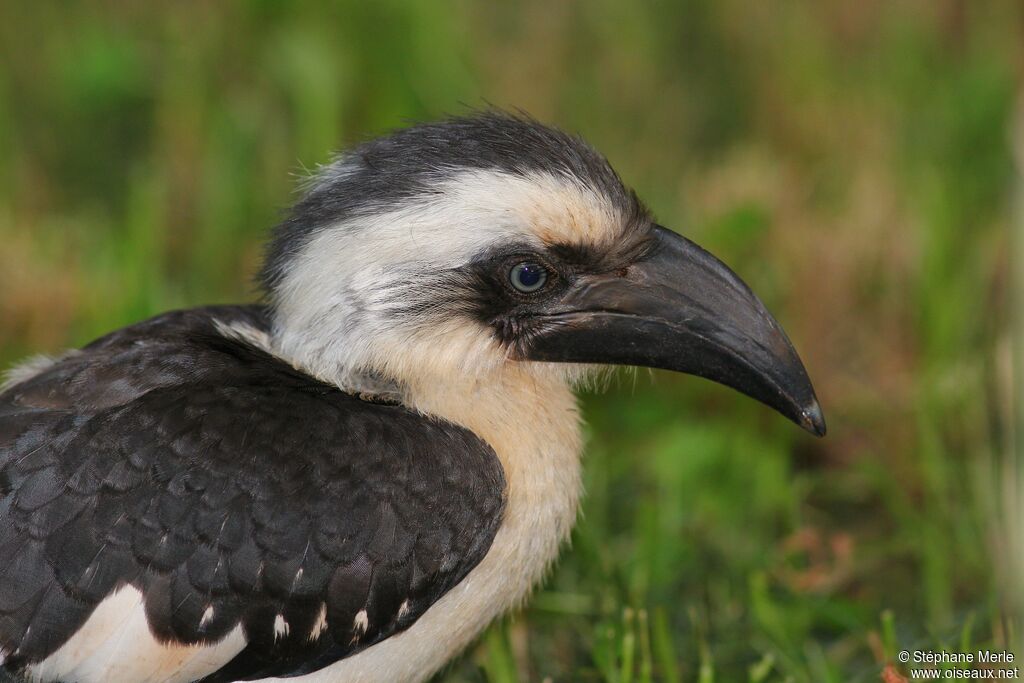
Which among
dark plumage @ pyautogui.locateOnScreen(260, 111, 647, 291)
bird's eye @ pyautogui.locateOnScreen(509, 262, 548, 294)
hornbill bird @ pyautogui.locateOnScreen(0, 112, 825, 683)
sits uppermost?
dark plumage @ pyautogui.locateOnScreen(260, 111, 647, 291)

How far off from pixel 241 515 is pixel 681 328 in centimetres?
119

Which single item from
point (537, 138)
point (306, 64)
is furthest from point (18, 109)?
point (537, 138)

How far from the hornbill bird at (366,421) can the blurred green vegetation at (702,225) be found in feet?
1.91

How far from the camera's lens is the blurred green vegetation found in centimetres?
425

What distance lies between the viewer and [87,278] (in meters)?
5.50

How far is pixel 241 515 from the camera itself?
309 cm

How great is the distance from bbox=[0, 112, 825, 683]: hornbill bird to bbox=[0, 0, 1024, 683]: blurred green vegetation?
0.58 metres

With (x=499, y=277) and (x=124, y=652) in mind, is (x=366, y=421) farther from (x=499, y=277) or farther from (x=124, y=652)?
(x=124, y=652)

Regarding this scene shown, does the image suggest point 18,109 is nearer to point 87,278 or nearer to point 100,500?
point 87,278

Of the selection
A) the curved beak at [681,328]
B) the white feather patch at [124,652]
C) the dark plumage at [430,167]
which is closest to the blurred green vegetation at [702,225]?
the curved beak at [681,328]

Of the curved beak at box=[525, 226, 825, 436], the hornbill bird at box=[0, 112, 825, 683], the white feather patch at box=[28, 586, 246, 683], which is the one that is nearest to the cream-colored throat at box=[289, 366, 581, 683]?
the hornbill bird at box=[0, 112, 825, 683]

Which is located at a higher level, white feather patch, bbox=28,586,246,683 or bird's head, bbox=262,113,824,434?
bird's head, bbox=262,113,824,434
